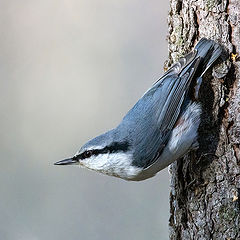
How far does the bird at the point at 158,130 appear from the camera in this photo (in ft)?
10.8

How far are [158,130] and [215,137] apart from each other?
1.05 ft

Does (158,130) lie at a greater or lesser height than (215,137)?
greater

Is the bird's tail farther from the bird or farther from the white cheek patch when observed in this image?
the white cheek patch

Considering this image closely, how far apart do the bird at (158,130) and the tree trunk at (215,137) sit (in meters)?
0.07

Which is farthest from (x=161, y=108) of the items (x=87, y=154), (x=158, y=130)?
→ (x=87, y=154)

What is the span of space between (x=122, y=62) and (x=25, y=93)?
2.95ft

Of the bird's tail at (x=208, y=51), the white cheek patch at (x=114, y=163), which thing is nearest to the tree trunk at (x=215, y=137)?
the bird's tail at (x=208, y=51)

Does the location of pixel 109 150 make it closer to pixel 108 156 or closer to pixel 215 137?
pixel 108 156

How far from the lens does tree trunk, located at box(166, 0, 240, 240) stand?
3244 mm

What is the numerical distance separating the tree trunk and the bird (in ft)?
0.22

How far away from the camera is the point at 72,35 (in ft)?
17.4

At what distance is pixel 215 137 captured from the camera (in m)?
3.32

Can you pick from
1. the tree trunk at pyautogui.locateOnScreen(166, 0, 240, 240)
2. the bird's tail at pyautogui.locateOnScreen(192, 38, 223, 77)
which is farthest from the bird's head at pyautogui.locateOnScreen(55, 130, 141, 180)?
the bird's tail at pyautogui.locateOnScreen(192, 38, 223, 77)

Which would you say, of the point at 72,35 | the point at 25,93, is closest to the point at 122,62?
the point at 72,35
